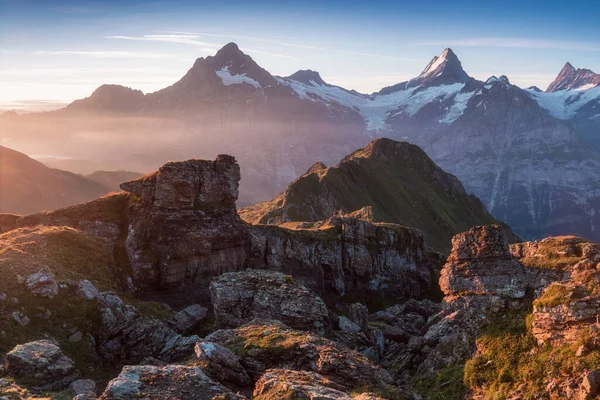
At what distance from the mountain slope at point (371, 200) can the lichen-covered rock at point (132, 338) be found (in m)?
Answer: 83.9

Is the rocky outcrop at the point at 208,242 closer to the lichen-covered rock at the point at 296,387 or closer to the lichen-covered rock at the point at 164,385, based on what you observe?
the lichen-covered rock at the point at 164,385

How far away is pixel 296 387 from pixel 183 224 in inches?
1358

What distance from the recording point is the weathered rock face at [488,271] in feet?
98.3

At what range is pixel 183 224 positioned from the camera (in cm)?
5169

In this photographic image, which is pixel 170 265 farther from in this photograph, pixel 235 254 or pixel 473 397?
pixel 473 397

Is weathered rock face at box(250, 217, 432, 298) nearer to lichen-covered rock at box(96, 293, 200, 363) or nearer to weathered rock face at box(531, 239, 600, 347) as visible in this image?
lichen-covered rock at box(96, 293, 200, 363)

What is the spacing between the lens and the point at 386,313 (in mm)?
56594

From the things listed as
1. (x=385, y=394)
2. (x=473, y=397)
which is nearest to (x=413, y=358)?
(x=473, y=397)

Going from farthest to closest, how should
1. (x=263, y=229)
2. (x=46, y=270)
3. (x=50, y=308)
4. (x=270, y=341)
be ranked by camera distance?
(x=263, y=229) < (x=46, y=270) < (x=50, y=308) < (x=270, y=341)

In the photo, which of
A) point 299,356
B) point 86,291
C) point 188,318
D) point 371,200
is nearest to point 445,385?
point 299,356

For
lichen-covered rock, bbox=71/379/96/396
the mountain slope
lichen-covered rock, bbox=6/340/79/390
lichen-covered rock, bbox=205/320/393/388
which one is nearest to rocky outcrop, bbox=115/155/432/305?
lichen-covered rock, bbox=6/340/79/390

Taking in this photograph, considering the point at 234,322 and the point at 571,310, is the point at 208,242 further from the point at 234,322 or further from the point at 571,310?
the point at 571,310

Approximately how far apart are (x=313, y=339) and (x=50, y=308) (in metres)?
16.6

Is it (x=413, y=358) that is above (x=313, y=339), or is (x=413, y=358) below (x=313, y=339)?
below
